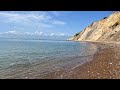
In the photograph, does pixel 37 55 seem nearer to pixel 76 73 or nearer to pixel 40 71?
pixel 40 71

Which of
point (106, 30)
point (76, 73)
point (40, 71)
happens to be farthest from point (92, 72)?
point (106, 30)

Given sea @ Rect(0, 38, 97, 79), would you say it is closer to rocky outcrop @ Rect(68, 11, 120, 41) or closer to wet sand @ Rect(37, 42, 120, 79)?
wet sand @ Rect(37, 42, 120, 79)

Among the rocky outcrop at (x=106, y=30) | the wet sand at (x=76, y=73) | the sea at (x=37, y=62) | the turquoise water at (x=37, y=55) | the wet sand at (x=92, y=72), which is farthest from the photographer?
the rocky outcrop at (x=106, y=30)

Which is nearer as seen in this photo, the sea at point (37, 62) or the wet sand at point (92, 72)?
the wet sand at point (92, 72)

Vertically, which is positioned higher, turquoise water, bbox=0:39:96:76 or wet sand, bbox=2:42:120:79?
wet sand, bbox=2:42:120:79

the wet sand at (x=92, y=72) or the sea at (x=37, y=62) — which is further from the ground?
the wet sand at (x=92, y=72)

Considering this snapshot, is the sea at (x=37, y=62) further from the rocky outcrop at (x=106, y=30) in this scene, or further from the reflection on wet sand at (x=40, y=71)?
the rocky outcrop at (x=106, y=30)

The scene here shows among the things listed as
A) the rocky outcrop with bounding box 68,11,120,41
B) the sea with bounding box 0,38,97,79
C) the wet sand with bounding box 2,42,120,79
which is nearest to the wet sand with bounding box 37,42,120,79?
the wet sand with bounding box 2,42,120,79

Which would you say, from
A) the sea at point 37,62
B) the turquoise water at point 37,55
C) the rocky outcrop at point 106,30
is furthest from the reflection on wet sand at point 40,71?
the rocky outcrop at point 106,30
